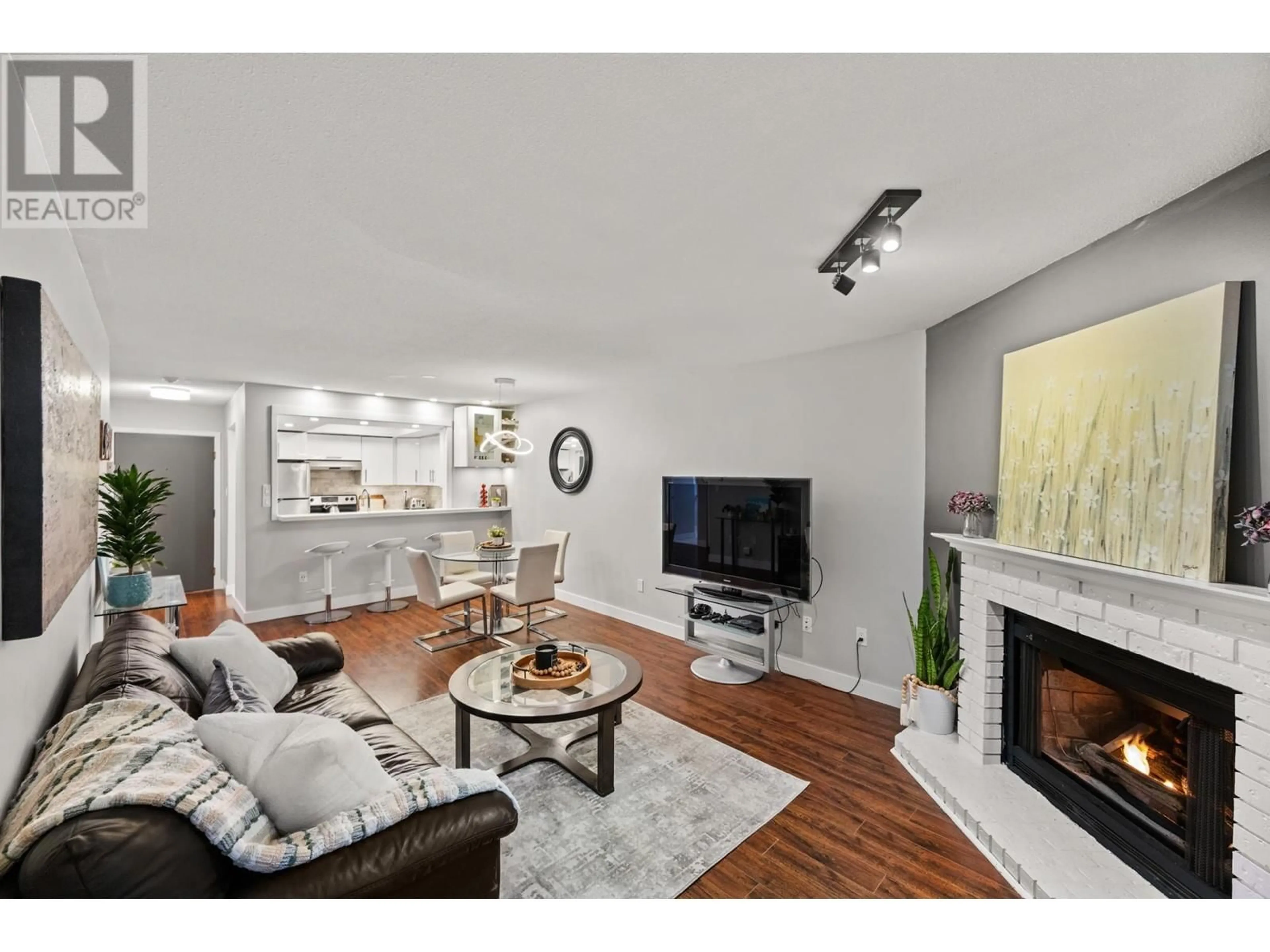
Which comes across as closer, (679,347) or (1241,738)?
(1241,738)

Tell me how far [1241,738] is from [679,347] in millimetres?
3044

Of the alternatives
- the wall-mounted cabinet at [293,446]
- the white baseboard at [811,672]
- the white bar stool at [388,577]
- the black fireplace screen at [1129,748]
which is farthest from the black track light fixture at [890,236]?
the wall-mounted cabinet at [293,446]

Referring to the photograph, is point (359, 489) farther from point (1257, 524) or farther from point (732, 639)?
point (1257, 524)

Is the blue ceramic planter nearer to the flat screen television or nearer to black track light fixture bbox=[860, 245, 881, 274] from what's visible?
the flat screen television

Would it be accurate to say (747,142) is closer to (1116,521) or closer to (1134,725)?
(1116,521)

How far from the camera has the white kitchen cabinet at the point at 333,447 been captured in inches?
249

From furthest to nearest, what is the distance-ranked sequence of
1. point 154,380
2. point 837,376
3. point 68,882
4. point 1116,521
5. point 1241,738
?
point 154,380 → point 837,376 → point 1116,521 → point 1241,738 → point 68,882

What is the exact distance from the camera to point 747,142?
1.34 meters

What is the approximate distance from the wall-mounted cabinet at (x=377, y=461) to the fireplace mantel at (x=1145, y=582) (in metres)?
6.79

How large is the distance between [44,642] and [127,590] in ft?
5.56

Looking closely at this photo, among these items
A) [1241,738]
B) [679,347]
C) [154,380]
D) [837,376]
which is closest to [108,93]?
[679,347]

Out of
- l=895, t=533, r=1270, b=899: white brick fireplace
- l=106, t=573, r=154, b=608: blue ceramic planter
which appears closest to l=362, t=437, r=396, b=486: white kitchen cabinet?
l=106, t=573, r=154, b=608: blue ceramic planter

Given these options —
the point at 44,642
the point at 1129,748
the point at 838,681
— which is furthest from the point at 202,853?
the point at 838,681

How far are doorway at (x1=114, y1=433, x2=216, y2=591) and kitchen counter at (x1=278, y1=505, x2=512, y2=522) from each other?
5.60 feet
